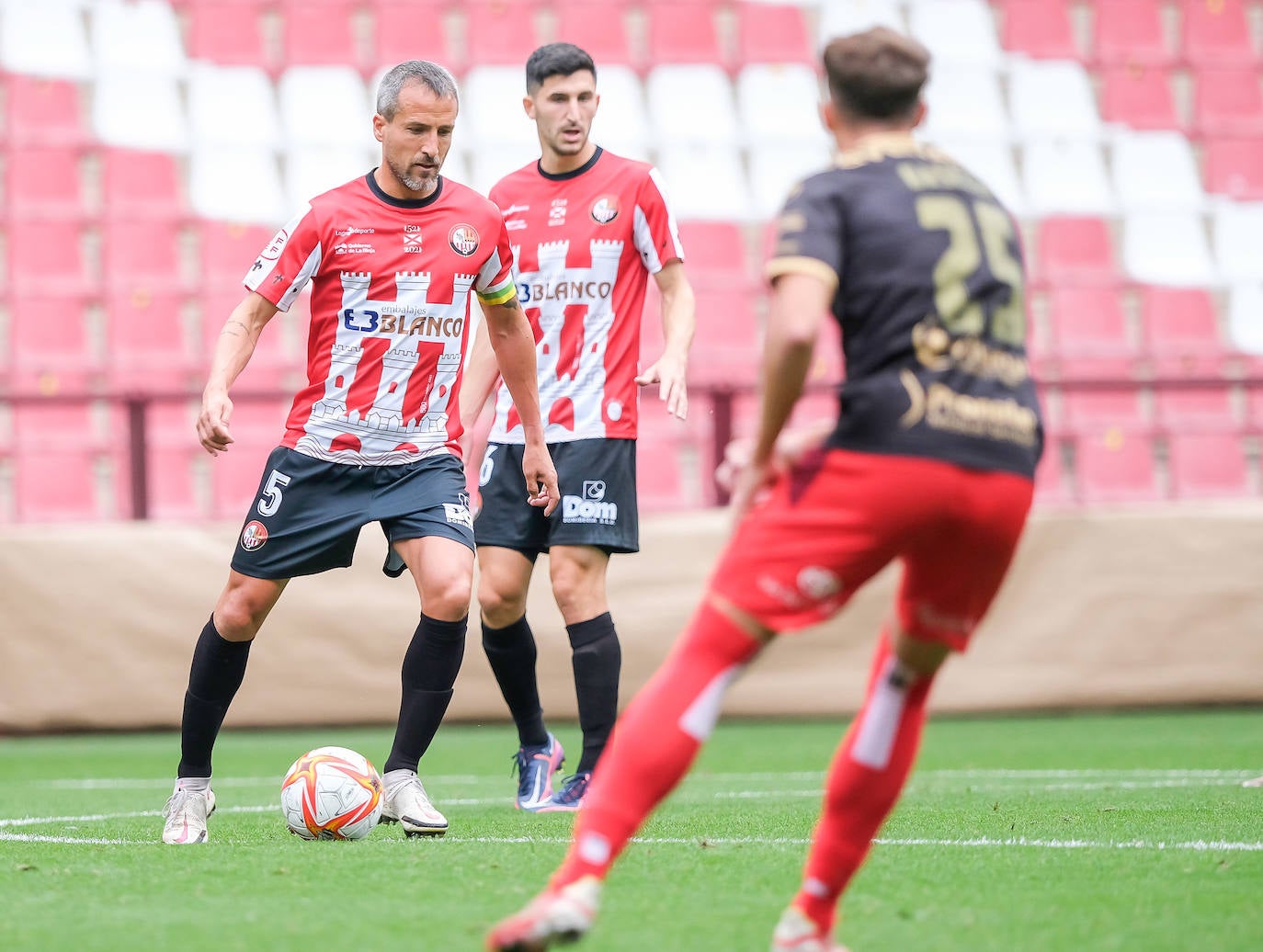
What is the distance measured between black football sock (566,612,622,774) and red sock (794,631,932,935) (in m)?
2.30

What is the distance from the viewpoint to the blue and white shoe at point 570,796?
5.29 metres

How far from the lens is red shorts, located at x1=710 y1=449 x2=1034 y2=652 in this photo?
278 centimetres

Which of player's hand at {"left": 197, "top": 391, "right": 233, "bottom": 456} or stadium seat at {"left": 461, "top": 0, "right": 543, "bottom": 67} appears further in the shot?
stadium seat at {"left": 461, "top": 0, "right": 543, "bottom": 67}

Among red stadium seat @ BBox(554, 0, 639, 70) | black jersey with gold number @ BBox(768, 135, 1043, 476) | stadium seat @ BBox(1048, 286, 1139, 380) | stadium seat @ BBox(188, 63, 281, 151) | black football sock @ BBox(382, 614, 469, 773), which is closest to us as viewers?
black jersey with gold number @ BBox(768, 135, 1043, 476)

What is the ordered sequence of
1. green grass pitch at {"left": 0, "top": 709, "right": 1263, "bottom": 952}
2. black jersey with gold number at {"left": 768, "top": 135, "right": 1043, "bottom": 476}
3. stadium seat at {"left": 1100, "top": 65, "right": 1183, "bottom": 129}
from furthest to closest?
stadium seat at {"left": 1100, "top": 65, "right": 1183, "bottom": 129} → green grass pitch at {"left": 0, "top": 709, "right": 1263, "bottom": 952} → black jersey with gold number at {"left": 768, "top": 135, "right": 1043, "bottom": 476}

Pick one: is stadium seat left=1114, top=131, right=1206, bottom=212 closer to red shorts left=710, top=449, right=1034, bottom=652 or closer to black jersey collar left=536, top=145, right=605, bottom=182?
black jersey collar left=536, top=145, right=605, bottom=182

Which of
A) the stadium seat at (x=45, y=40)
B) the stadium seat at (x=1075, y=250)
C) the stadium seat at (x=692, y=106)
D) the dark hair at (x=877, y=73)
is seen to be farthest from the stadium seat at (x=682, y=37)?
the dark hair at (x=877, y=73)

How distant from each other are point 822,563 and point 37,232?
10555 mm

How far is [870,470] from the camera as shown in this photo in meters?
2.79

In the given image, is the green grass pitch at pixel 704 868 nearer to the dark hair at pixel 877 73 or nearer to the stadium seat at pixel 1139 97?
the dark hair at pixel 877 73

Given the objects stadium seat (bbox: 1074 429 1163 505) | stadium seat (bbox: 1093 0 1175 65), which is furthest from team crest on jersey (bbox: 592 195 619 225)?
stadium seat (bbox: 1093 0 1175 65)

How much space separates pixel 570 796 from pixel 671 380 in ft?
4.58

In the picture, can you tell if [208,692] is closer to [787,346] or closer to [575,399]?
[575,399]

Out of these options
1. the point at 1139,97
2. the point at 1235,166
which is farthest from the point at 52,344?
the point at 1235,166
